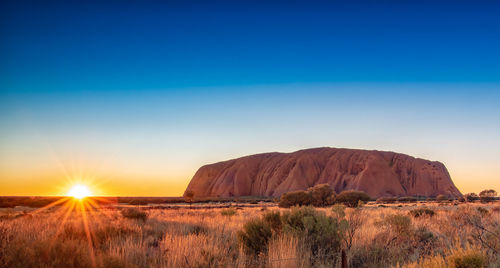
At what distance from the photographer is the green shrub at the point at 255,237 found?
24.9 ft

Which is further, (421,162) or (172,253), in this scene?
(421,162)

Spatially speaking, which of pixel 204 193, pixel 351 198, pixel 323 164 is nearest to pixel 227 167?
pixel 204 193

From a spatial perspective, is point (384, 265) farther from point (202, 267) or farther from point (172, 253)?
Result: point (172, 253)

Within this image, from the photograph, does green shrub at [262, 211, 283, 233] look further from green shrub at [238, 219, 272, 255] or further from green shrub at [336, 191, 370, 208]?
green shrub at [336, 191, 370, 208]

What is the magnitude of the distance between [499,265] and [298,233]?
357 cm

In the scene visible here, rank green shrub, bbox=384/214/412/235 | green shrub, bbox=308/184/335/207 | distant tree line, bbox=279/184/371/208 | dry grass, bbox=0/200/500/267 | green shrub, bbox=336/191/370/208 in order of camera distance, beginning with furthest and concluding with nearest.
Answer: green shrub, bbox=336/191/370/208
green shrub, bbox=308/184/335/207
distant tree line, bbox=279/184/371/208
green shrub, bbox=384/214/412/235
dry grass, bbox=0/200/500/267

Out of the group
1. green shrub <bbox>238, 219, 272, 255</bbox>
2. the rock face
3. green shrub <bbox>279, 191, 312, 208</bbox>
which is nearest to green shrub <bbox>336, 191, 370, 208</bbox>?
green shrub <bbox>279, 191, 312, 208</bbox>

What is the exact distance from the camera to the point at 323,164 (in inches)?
4097

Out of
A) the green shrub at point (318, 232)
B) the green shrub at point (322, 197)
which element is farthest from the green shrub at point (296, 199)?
the green shrub at point (318, 232)

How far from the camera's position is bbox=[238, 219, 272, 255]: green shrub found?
759 cm

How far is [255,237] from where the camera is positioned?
25.8ft

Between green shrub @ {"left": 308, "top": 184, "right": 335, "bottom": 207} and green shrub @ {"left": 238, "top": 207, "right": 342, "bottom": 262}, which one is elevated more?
green shrub @ {"left": 238, "top": 207, "right": 342, "bottom": 262}

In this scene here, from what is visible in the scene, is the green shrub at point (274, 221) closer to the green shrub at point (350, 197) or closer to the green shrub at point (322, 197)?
the green shrub at point (322, 197)

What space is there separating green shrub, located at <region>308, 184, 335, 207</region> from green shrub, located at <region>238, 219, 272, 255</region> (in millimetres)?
33745
